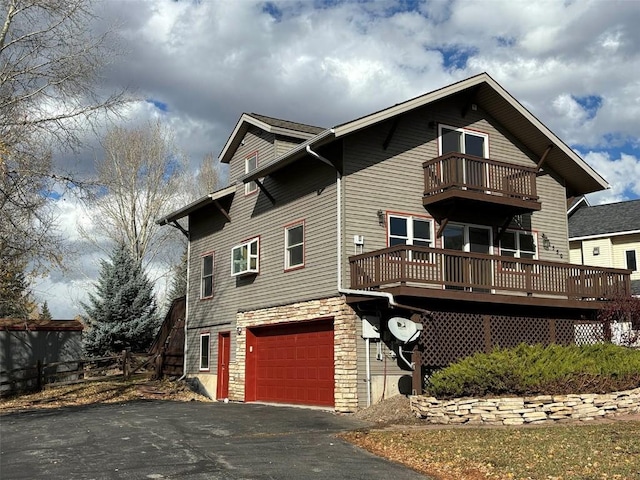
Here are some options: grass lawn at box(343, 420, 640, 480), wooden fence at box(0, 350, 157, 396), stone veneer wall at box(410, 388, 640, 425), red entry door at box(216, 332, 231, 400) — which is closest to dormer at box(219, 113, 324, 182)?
red entry door at box(216, 332, 231, 400)

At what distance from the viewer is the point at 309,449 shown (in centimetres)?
1153

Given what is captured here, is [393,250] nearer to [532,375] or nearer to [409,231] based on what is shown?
[409,231]

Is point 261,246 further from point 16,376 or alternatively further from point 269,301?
point 16,376

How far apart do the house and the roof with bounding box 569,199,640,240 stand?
9.95 m

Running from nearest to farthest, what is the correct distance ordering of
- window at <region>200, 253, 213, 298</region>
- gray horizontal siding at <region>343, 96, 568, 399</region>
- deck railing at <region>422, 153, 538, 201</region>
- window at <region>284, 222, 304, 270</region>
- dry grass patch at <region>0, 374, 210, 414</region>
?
gray horizontal siding at <region>343, 96, 568, 399</region>, deck railing at <region>422, 153, 538, 201</region>, window at <region>284, 222, 304, 270</region>, dry grass patch at <region>0, 374, 210, 414</region>, window at <region>200, 253, 213, 298</region>

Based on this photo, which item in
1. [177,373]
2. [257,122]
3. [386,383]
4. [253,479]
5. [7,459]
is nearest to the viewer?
[253,479]

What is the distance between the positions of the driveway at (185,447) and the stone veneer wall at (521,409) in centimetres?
195

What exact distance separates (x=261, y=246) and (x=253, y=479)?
42.2 feet

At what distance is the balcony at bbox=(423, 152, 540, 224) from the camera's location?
18391 mm

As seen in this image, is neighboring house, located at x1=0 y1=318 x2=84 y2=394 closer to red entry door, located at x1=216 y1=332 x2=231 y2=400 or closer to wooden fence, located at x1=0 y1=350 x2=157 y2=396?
wooden fence, located at x1=0 y1=350 x2=157 y2=396

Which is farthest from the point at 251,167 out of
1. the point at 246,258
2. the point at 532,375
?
the point at 532,375

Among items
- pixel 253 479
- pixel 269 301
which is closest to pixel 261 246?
pixel 269 301

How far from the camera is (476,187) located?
18328 mm

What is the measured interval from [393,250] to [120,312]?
822 inches
